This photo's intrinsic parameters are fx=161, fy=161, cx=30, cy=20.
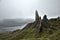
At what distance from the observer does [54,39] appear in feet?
625

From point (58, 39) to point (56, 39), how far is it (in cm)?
230

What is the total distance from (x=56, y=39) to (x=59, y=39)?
3.68 m

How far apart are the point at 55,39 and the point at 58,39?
346 centimetres

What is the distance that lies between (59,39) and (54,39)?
6.69 metres

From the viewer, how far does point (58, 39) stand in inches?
7382

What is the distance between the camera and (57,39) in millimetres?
188250

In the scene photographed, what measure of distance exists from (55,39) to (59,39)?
4.79 metres

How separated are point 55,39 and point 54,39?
230cm

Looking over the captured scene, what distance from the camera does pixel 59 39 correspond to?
186m

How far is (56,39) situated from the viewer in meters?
188

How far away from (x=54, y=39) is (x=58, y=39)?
5120mm

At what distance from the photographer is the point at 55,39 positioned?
618 feet
